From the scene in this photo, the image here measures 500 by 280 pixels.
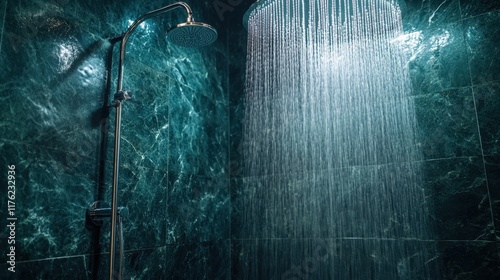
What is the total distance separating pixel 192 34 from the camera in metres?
1.80

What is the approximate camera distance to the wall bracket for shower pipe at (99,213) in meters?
1.61

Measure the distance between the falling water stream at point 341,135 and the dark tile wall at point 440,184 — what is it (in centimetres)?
1

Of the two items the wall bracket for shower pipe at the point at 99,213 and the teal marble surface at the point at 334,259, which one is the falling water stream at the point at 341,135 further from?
the wall bracket for shower pipe at the point at 99,213

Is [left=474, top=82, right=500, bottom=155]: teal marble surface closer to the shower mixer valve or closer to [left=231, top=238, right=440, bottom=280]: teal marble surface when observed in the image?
[left=231, top=238, right=440, bottom=280]: teal marble surface

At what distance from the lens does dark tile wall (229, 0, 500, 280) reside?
1.95 metres

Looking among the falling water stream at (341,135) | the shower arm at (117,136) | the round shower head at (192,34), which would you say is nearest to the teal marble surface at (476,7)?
the falling water stream at (341,135)

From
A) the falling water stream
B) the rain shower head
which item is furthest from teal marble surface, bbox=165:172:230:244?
the rain shower head

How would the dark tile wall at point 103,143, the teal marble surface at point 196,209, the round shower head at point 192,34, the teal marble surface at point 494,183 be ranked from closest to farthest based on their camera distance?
1. the dark tile wall at point 103,143
2. the round shower head at point 192,34
3. the teal marble surface at point 494,183
4. the teal marble surface at point 196,209

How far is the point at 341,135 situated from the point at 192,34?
3.51 ft

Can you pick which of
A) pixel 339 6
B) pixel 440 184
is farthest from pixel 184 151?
pixel 440 184

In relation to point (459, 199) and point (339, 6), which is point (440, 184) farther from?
point (339, 6)

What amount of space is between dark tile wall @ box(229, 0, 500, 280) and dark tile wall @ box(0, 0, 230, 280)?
45cm

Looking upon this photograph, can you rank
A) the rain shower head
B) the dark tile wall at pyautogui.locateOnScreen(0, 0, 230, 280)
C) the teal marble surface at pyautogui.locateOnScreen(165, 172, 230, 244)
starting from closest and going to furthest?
the dark tile wall at pyautogui.locateOnScreen(0, 0, 230, 280) → the rain shower head → the teal marble surface at pyautogui.locateOnScreen(165, 172, 230, 244)

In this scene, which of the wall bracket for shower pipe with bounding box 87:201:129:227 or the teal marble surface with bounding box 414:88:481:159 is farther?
the teal marble surface with bounding box 414:88:481:159
